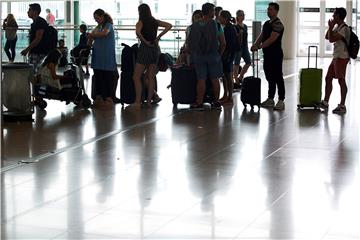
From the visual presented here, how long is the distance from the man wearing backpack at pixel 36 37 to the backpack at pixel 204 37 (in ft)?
7.12

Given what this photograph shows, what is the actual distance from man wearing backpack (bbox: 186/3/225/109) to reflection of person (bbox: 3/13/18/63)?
9.91 metres

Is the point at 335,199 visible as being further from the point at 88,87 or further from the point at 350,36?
the point at 88,87

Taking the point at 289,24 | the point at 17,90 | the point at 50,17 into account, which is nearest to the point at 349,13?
the point at 289,24

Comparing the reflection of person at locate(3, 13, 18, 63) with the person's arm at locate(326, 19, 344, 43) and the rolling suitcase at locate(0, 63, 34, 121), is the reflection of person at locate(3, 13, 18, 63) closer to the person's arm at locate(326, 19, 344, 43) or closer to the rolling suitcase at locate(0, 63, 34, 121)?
the rolling suitcase at locate(0, 63, 34, 121)

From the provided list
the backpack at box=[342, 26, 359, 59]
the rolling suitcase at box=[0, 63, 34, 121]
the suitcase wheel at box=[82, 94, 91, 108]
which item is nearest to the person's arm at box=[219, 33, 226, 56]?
the backpack at box=[342, 26, 359, 59]

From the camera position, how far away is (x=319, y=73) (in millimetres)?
11109

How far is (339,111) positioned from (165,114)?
2.47 meters

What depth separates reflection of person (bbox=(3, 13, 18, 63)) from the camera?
19766mm

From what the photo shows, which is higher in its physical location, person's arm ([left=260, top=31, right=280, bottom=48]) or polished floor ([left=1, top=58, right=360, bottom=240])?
person's arm ([left=260, top=31, right=280, bottom=48])

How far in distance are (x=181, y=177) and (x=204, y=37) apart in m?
4.64

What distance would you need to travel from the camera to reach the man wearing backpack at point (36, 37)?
11031mm

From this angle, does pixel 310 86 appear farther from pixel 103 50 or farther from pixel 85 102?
pixel 85 102

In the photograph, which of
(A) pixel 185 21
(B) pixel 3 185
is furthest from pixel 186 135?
(A) pixel 185 21

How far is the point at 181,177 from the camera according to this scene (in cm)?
640
